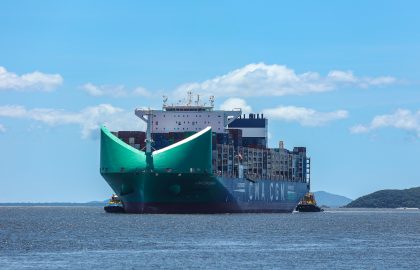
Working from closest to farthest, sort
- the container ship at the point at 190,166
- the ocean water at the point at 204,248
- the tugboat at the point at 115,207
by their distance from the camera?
the ocean water at the point at 204,248
the container ship at the point at 190,166
the tugboat at the point at 115,207

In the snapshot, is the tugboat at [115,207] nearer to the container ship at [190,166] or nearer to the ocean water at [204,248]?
the container ship at [190,166]

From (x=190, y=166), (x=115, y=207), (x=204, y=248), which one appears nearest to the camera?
(x=204, y=248)

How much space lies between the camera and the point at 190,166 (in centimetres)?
10162

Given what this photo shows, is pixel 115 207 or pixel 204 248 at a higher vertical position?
pixel 115 207

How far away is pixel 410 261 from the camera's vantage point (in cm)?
5375

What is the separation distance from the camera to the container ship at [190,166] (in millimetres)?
101812

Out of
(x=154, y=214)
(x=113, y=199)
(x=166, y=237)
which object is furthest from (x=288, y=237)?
(x=113, y=199)

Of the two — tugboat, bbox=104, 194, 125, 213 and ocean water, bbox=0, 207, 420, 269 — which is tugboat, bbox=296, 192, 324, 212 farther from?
ocean water, bbox=0, 207, 420, 269

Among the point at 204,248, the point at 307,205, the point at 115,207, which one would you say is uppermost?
the point at 307,205

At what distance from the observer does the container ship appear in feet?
334

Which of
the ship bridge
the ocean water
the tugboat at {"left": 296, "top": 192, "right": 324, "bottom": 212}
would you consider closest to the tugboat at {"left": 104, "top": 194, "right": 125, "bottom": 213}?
the ship bridge

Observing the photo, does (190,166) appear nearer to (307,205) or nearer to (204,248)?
(204,248)

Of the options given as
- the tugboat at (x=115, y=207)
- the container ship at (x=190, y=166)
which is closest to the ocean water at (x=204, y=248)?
the container ship at (x=190, y=166)

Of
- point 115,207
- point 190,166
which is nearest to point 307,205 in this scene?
point 115,207
